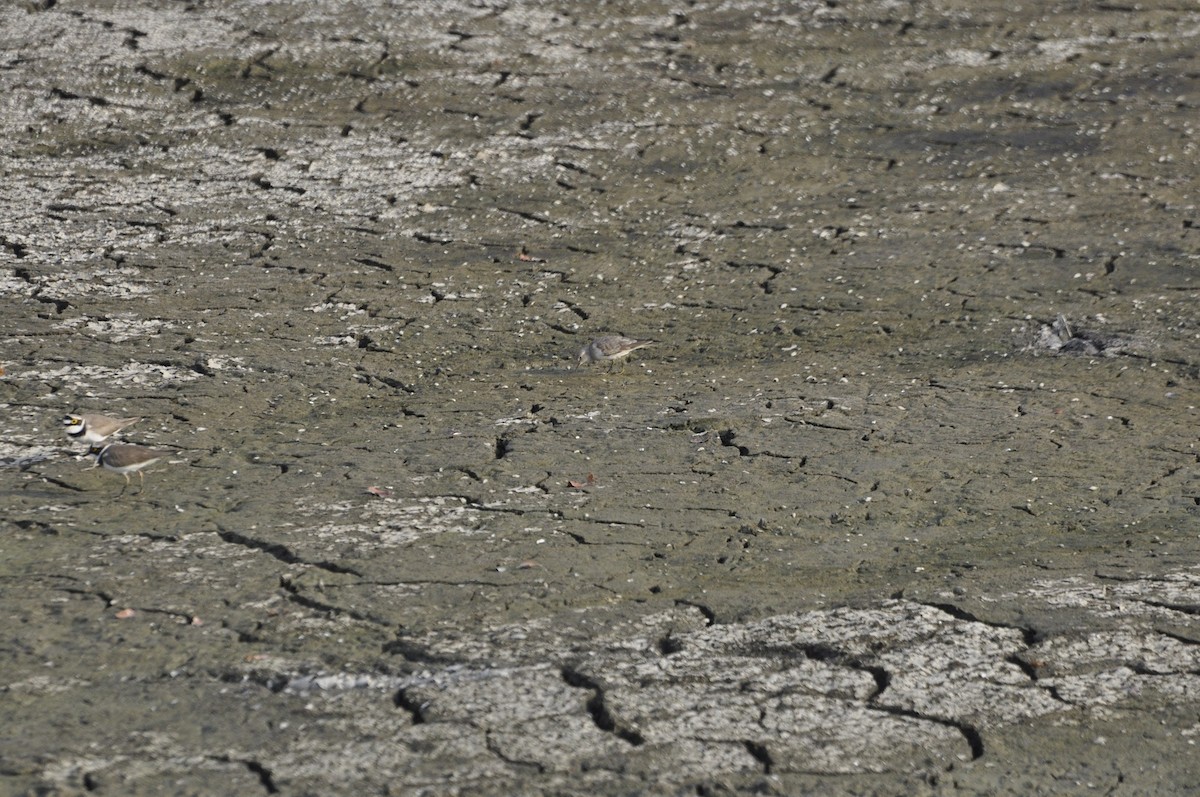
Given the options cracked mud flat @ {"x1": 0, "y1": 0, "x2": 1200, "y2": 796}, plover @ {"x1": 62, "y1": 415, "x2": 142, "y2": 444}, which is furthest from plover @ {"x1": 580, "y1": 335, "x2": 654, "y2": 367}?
plover @ {"x1": 62, "y1": 415, "x2": 142, "y2": 444}

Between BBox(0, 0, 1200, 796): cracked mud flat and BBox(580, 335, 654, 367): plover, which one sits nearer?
BBox(0, 0, 1200, 796): cracked mud flat

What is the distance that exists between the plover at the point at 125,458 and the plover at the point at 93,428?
11.7 inches

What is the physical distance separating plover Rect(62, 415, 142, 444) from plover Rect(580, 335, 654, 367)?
2.10 meters

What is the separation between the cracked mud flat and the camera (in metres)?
3.78

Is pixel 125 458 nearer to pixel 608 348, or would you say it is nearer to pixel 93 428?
pixel 93 428

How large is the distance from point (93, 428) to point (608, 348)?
2274 millimetres

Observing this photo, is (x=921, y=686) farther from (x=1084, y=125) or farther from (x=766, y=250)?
(x=1084, y=125)

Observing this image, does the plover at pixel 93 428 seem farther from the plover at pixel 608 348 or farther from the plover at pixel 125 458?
the plover at pixel 608 348

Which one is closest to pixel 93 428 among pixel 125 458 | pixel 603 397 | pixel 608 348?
pixel 125 458

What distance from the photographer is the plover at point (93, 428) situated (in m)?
5.45

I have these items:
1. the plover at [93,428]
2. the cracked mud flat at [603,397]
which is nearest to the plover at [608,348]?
the cracked mud flat at [603,397]

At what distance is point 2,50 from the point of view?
9.45 metres

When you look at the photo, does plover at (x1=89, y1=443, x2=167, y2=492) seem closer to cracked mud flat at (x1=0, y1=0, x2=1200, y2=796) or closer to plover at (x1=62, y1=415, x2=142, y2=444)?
cracked mud flat at (x1=0, y1=0, x2=1200, y2=796)

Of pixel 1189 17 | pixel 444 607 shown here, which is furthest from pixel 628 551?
pixel 1189 17
